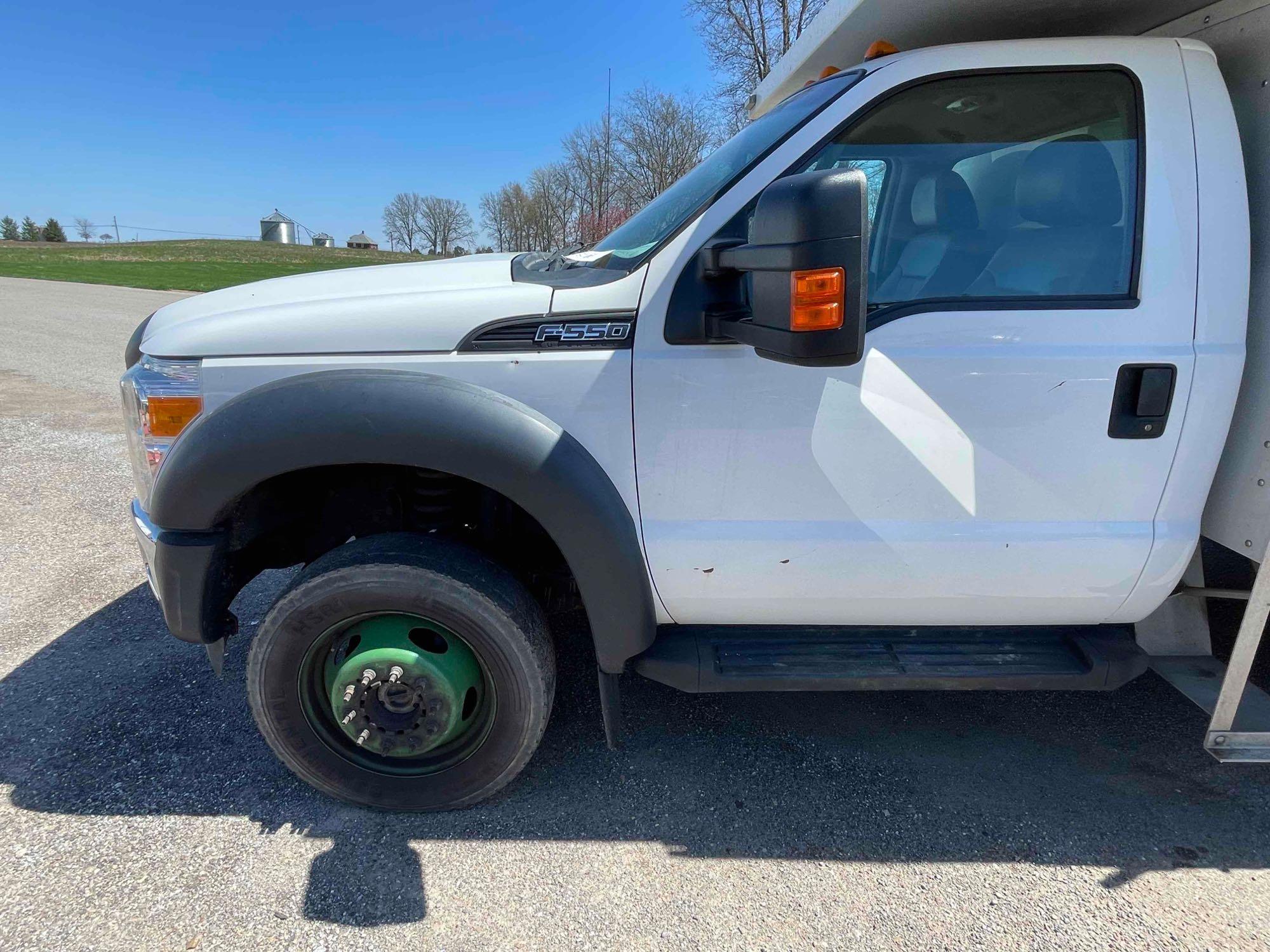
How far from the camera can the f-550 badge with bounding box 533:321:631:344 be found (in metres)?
1.87

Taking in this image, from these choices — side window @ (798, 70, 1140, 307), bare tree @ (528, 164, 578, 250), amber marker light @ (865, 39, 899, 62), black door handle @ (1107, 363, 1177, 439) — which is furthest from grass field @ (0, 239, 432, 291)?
black door handle @ (1107, 363, 1177, 439)

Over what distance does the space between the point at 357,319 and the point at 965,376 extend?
62.9 inches

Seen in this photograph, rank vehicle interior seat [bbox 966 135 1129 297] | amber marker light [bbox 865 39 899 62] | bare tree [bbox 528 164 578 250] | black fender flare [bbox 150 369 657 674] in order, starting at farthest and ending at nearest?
1. bare tree [bbox 528 164 578 250]
2. amber marker light [bbox 865 39 899 62]
3. vehicle interior seat [bbox 966 135 1129 297]
4. black fender flare [bbox 150 369 657 674]

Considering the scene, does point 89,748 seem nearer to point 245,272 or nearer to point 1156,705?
point 1156,705

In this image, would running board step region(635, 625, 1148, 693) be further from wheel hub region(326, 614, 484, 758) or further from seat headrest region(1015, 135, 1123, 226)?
seat headrest region(1015, 135, 1123, 226)

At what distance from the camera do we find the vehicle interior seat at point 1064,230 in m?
1.95

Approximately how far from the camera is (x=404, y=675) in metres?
2.12

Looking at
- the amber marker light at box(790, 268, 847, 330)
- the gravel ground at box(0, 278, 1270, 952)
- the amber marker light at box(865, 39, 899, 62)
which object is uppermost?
the amber marker light at box(865, 39, 899, 62)

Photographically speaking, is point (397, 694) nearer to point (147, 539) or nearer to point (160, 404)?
point (147, 539)

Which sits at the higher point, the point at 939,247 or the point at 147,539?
the point at 939,247

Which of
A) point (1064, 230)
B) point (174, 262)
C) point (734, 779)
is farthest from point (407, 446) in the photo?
point (174, 262)

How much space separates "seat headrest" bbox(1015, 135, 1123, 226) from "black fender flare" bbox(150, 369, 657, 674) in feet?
4.62

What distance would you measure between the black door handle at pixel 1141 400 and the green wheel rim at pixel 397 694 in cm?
188

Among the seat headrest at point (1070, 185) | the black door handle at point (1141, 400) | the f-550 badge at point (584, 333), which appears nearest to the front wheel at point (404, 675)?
the f-550 badge at point (584, 333)
